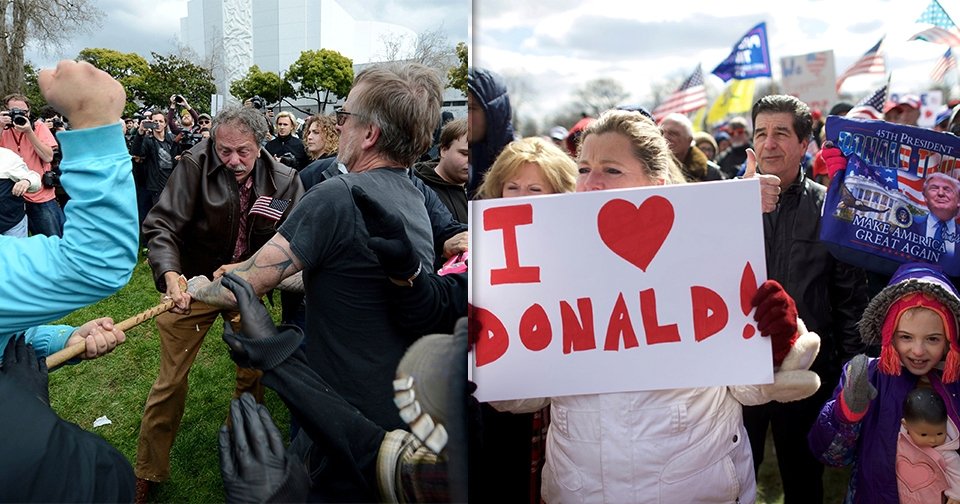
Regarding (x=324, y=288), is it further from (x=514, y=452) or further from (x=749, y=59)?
(x=749, y=59)

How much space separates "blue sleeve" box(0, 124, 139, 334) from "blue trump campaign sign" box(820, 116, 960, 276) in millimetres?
2325

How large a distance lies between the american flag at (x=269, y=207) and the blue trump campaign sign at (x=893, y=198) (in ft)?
6.50

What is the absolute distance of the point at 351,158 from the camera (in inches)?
63.5

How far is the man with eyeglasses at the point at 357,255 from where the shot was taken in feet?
5.00

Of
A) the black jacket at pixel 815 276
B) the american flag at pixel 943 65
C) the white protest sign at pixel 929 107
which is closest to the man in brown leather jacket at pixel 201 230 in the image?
the black jacket at pixel 815 276

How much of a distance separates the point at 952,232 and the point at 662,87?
1.17 metres

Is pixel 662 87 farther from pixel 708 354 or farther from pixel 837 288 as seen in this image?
pixel 837 288

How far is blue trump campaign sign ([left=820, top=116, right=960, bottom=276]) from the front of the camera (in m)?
2.43

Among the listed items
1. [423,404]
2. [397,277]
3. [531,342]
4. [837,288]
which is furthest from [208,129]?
[837,288]

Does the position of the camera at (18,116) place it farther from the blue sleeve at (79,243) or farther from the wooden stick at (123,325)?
the wooden stick at (123,325)

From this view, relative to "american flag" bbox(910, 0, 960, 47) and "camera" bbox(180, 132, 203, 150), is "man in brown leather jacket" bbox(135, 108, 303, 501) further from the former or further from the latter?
"american flag" bbox(910, 0, 960, 47)

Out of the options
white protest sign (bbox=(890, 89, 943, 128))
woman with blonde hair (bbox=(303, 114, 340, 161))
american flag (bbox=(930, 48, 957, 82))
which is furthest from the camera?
white protest sign (bbox=(890, 89, 943, 128))

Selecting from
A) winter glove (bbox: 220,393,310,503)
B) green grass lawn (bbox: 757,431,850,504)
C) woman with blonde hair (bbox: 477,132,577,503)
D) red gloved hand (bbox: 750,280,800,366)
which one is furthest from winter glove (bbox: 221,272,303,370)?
green grass lawn (bbox: 757,431,850,504)

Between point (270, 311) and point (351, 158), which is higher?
point (351, 158)
